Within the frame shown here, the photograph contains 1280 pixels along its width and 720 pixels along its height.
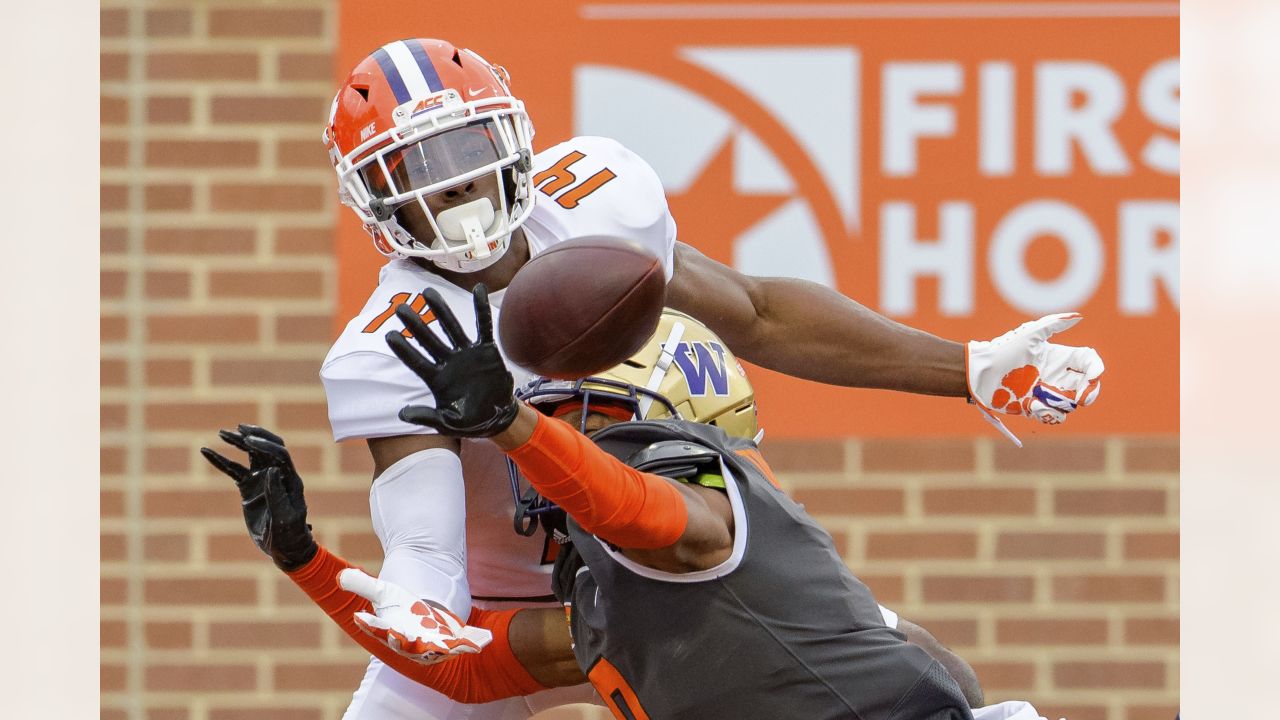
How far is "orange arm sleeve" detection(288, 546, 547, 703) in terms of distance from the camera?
2535 millimetres

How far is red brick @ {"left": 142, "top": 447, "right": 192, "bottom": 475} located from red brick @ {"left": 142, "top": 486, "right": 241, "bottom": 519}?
52 mm

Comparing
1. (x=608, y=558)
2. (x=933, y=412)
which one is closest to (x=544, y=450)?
(x=608, y=558)

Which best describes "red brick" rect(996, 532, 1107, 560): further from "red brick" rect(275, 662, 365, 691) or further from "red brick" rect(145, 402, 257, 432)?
"red brick" rect(145, 402, 257, 432)

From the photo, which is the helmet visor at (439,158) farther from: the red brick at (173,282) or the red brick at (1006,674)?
the red brick at (1006,674)

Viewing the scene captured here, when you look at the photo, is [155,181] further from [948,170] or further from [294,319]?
[948,170]

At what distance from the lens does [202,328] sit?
399 cm

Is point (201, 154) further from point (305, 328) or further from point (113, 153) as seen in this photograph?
point (305, 328)

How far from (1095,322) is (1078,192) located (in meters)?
0.32

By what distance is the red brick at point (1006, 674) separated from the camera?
3920mm

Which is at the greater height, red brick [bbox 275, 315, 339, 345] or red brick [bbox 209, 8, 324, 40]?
red brick [bbox 209, 8, 324, 40]

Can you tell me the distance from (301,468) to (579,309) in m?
2.17

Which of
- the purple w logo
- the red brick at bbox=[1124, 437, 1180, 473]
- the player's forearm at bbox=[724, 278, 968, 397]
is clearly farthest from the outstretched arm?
the red brick at bbox=[1124, 437, 1180, 473]

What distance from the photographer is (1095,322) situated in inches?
155

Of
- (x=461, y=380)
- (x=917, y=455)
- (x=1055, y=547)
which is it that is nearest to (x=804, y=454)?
(x=917, y=455)
